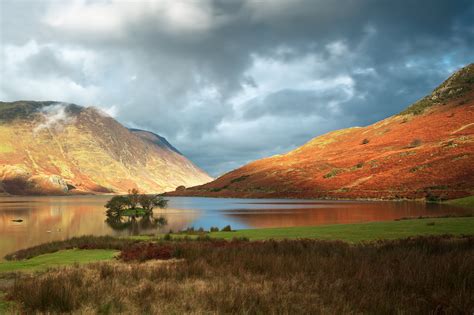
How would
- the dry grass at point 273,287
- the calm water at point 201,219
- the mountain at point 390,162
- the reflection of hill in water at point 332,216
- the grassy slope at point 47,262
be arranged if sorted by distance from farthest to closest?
the mountain at point 390,162
the reflection of hill in water at point 332,216
the calm water at point 201,219
the grassy slope at point 47,262
the dry grass at point 273,287

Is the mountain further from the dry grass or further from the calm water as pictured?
the dry grass

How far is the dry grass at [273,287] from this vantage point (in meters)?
7.52

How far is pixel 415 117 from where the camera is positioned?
159 meters

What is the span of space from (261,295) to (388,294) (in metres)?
2.52

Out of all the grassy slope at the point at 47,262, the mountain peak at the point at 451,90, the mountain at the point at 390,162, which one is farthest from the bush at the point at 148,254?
the mountain peak at the point at 451,90

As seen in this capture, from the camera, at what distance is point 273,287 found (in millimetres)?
8992

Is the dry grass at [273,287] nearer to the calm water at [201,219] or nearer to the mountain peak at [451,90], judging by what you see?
the calm water at [201,219]

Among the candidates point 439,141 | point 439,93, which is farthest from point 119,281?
point 439,93

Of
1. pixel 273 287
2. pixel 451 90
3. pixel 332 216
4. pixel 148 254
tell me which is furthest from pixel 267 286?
pixel 451 90

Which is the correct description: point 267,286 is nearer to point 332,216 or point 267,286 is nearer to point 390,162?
point 332,216

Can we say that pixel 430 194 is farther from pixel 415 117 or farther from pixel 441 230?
pixel 415 117

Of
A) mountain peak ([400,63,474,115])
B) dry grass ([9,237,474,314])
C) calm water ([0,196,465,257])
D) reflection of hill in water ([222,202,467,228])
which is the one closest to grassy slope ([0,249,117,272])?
dry grass ([9,237,474,314])

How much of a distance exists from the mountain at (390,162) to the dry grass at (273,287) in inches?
2871

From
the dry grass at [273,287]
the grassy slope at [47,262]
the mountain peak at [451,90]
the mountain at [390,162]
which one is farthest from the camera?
the mountain peak at [451,90]
